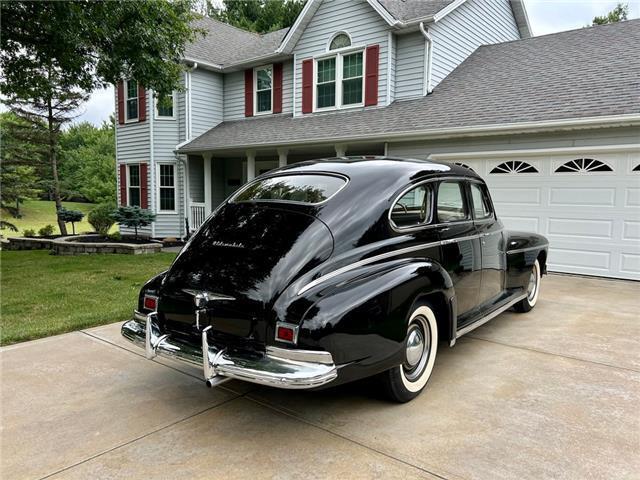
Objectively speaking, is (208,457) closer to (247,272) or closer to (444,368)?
(247,272)

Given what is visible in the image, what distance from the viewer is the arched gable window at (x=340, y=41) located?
12189mm

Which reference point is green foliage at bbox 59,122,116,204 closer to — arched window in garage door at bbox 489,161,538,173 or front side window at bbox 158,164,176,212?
front side window at bbox 158,164,176,212

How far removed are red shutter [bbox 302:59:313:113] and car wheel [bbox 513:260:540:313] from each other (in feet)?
28.6

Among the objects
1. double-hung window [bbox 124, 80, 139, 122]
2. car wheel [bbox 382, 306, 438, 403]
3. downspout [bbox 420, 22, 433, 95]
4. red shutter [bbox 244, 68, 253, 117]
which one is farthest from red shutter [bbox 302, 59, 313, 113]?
car wheel [bbox 382, 306, 438, 403]

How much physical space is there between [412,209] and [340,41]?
10.1m

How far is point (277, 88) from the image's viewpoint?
1411 cm

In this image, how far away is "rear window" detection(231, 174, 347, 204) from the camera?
3.43 meters

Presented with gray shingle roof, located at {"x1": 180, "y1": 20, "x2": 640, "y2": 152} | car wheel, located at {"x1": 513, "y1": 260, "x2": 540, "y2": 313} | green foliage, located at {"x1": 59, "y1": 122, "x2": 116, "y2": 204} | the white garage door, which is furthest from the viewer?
green foliage, located at {"x1": 59, "y1": 122, "x2": 116, "y2": 204}

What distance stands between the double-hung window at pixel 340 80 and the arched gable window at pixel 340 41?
258 mm

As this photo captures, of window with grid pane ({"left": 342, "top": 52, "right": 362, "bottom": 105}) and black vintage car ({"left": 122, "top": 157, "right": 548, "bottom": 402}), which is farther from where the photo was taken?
window with grid pane ({"left": 342, "top": 52, "right": 362, "bottom": 105})

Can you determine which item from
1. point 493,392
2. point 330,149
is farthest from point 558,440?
point 330,149

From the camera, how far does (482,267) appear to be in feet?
13.9

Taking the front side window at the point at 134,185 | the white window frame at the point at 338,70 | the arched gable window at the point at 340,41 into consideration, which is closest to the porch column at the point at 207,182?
the front side window at the point at 134,185

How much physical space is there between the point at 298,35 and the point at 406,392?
12.0 meters
